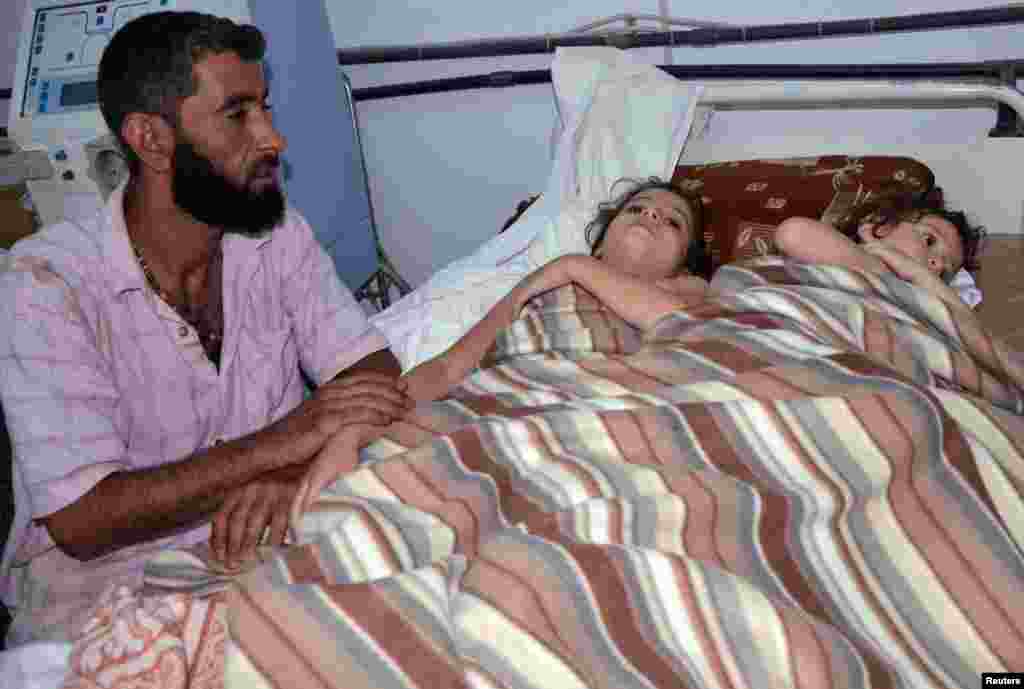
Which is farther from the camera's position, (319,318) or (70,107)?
(70,107)

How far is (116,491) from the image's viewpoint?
153 centimetres

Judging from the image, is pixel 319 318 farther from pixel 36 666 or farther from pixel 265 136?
pixel 36 666

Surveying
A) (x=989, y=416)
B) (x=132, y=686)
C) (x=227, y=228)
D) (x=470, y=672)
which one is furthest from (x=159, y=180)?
(x=989, y=416)

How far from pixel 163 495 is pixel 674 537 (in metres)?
0.89

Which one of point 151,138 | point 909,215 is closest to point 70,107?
point 151,138

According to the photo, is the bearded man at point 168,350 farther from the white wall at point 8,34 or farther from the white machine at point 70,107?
the white wall at point 8,34

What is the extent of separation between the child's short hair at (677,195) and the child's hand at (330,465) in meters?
0.97

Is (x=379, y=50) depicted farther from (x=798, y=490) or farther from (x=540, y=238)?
(x=798, y=490)

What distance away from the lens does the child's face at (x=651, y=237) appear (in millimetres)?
2168

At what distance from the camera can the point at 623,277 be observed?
6.51ft

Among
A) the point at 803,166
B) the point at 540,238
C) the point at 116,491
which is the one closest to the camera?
the point at 116,491

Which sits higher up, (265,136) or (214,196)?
(265,136)

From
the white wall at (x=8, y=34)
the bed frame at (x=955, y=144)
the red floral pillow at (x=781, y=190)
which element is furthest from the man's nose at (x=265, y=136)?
the white wall at (x=8, y=34)

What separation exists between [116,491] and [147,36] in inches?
34.4
